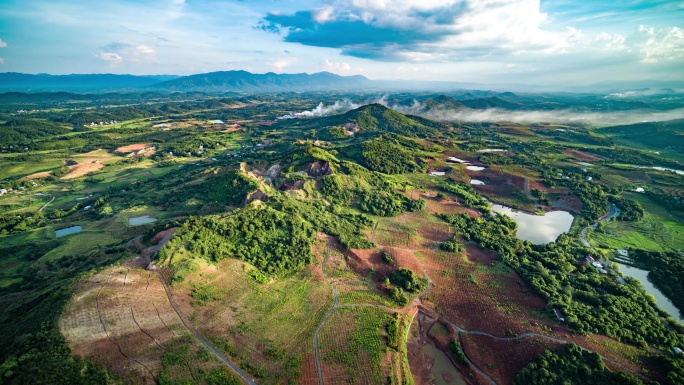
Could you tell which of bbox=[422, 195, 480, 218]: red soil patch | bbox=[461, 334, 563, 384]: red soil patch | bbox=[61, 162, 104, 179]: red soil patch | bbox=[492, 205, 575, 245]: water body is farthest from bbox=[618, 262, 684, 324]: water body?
bbox=[61, 162, 104, 179]: red soil patch

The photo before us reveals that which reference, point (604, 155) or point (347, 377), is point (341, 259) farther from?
point (604, 155)

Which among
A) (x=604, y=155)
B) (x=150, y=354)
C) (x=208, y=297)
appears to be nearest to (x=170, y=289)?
(x=208, y=297)

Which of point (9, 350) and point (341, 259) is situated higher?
point (9, 350)

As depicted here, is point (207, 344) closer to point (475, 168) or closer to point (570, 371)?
point (570, 371)

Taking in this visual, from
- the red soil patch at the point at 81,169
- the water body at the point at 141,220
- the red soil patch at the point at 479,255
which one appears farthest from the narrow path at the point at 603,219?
the red soil patch at the point at 81,169

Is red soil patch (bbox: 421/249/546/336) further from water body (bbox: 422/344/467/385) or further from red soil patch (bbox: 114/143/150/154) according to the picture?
red soil patch (bbox: 114/143/150/154)

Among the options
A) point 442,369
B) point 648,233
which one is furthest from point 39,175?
point 648,233
